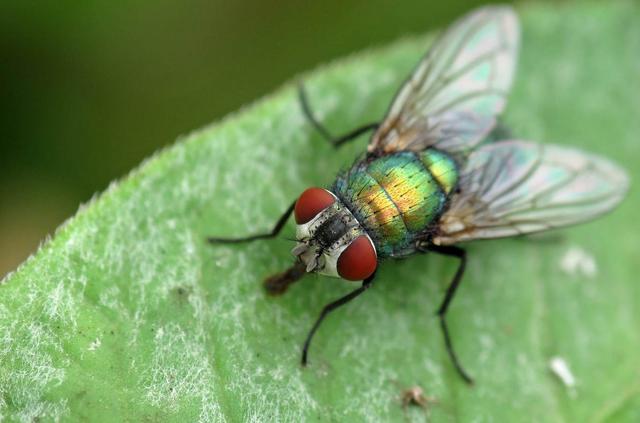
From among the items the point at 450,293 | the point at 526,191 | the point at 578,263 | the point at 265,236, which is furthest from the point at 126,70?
the point at 578,263

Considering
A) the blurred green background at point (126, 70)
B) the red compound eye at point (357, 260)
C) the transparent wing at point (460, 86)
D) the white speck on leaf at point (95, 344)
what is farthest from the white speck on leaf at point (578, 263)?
the white speck on leaf at point (95, 344)

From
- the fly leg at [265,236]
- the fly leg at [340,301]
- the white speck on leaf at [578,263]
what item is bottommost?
the white speck on leaf at [578,263]

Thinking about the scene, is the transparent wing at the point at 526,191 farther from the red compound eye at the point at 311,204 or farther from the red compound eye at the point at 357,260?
the red compound eye at the point at 311,204

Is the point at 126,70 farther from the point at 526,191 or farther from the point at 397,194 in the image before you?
the point at 526,191

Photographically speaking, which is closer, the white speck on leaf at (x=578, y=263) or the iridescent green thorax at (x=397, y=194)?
the iridescent green thorax at (x=397, y=194)

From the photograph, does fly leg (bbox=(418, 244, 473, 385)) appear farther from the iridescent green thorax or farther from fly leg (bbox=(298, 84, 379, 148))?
fly leg (bbox=(298, 84, 379, 148))

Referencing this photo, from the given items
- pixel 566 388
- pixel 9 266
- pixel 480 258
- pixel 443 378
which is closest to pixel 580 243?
pixel 480 258

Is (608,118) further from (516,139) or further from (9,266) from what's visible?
(9,266)
